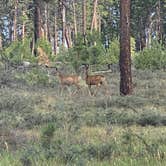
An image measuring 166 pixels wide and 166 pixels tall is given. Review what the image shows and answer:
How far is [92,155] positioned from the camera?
24.5ft

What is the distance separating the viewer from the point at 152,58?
2783 centimetres

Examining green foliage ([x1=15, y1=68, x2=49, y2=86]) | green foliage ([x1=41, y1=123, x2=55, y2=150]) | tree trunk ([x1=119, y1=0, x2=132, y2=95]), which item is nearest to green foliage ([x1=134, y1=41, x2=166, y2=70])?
green foliage ([x1=15, y1=68, x2=49, y2=86])

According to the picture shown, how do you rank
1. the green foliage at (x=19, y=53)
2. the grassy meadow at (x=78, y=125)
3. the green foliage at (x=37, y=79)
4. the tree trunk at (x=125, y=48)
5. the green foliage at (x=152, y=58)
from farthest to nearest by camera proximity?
the green foliage at (x=19, y=53) < the green foliage at (x=152, y=58) < the green foliage at (x=37, y=79) < the tree trunk at (x=125, y=48) < the grassy meadow at (x=78, y=125)

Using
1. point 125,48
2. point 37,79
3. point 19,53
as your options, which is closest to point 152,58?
point 19,53

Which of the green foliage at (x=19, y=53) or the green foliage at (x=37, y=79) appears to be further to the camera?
the green foliage at (x=19, y=53)

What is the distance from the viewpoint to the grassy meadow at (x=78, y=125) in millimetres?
6910

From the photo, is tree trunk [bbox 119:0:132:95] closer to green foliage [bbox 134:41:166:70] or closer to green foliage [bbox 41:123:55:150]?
green foliage [bbox 134:41:166:70]

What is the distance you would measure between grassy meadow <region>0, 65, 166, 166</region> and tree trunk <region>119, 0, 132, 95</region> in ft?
1.63

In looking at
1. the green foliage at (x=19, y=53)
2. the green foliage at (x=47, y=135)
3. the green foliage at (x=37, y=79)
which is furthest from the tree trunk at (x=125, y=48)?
the green foliage at (x=47, y=135)

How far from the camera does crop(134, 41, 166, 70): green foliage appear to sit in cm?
2756

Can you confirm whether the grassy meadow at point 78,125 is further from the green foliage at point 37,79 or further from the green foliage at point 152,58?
the green foliage at point 152,58

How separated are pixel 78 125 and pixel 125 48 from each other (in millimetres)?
7901

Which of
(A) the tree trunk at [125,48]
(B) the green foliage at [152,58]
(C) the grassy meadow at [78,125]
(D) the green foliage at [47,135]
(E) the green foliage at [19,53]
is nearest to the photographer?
(C) the grassy meadow at [78,125]

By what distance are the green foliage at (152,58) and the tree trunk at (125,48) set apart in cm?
887
